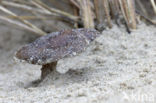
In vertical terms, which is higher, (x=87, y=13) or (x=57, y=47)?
(x=87, y=13)

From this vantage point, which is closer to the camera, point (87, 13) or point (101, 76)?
point (101, 76)

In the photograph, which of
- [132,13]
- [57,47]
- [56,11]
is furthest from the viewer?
[56,11]

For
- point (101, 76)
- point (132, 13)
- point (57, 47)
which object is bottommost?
point (101, 76)

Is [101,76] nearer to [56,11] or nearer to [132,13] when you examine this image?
[132,13]

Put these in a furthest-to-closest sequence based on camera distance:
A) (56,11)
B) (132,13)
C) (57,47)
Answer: (56,11) < (132,13) < (57,47)

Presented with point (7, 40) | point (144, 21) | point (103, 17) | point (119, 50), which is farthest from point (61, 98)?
point (7, 40)

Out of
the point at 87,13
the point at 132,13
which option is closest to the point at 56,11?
the point at 87,13

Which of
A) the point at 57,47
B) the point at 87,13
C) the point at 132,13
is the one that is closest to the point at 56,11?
the point at 87,13

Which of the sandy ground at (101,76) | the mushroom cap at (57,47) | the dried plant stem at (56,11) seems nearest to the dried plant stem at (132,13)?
the sandy ground at (101,76)
